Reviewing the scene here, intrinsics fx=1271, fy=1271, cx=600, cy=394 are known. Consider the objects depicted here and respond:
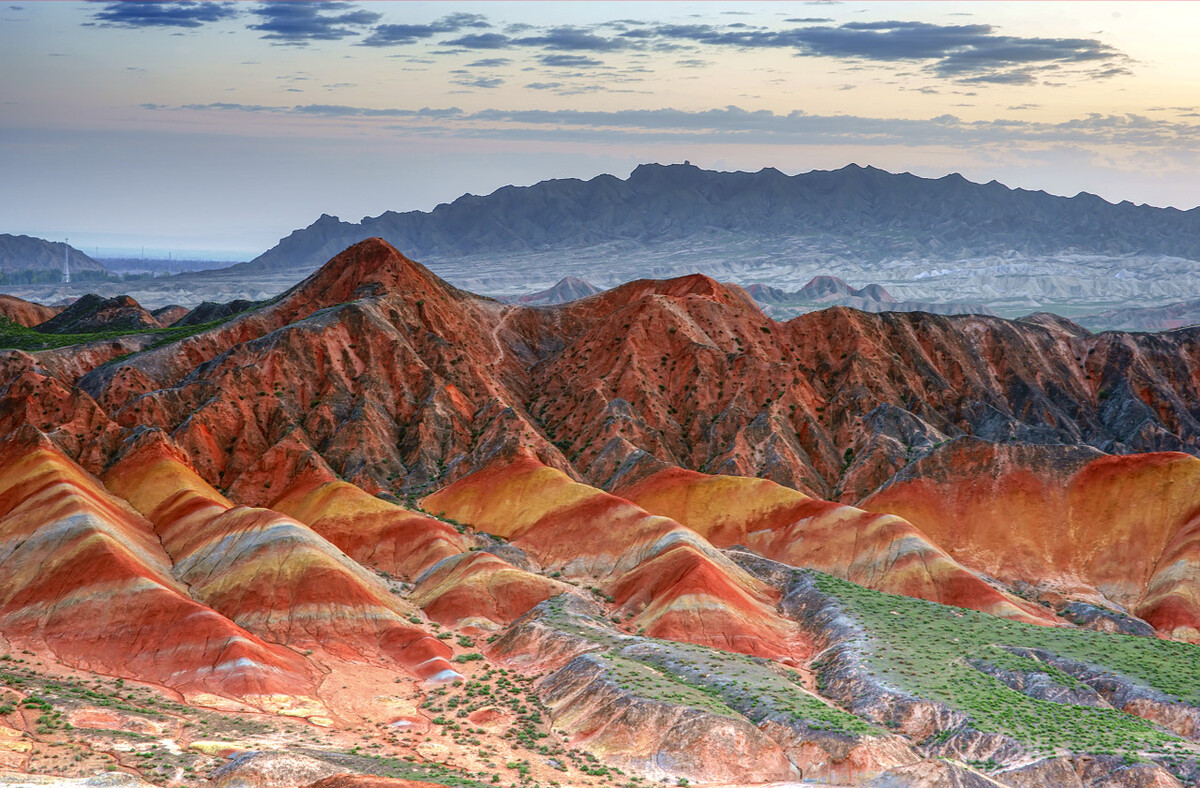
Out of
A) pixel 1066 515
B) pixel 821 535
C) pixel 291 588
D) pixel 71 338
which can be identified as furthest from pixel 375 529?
pixel 71 338

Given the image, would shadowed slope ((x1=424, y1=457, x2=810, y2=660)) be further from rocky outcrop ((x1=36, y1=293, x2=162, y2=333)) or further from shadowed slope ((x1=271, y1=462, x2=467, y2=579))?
rocky outcrop ((x1=36, y1=293, x2=162, y2=333))

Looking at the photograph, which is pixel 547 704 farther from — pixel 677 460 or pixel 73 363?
pixel 73 363

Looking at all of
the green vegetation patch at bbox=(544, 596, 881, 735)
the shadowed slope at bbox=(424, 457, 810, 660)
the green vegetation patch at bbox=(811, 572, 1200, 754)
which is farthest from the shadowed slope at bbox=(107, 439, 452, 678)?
the green vegetation patch at bbox=(811, 572, 1200, 754)

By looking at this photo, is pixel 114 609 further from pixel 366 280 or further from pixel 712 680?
pixel 366 280

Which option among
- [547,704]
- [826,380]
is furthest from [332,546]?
[826,380]

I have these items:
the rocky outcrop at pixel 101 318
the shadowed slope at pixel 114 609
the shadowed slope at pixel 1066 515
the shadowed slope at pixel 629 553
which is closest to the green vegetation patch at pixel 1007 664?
the shadowed slope at pixel 629 553

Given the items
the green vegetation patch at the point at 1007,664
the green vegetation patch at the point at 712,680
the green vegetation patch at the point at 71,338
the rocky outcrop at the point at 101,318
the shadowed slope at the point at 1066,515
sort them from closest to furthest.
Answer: the green vegetation patch at the point at 1007,664
the green vegetation patch at the point at 712,680
the shadowed slope at the point at 1066,515
the green vegetation patch at the point at 71,338
the rocky outcrop at the point at 101,318

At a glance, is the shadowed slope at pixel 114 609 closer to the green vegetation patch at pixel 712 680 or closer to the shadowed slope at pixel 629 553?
the green vegetation patch at pixel 712 680
